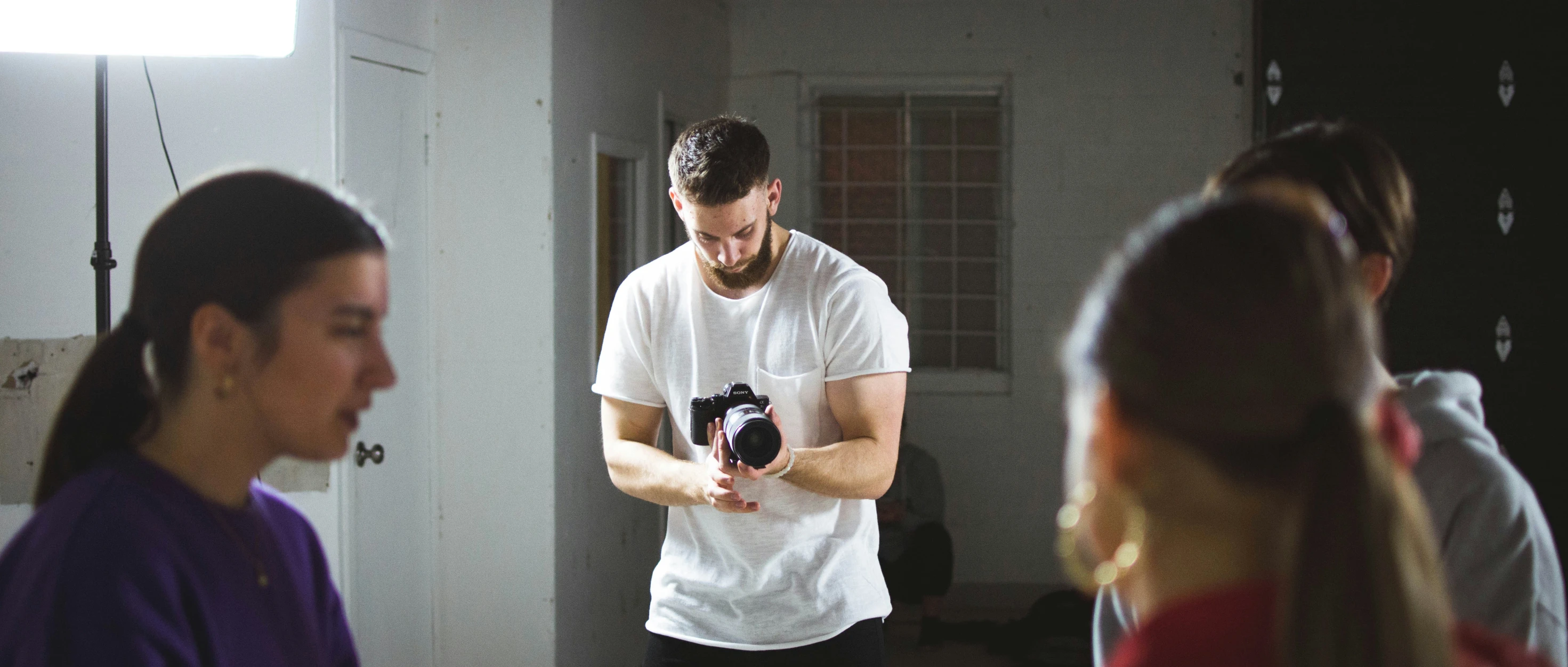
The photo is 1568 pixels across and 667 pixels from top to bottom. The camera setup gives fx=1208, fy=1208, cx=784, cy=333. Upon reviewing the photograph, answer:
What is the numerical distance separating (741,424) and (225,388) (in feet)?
2.64

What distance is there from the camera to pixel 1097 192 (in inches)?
202

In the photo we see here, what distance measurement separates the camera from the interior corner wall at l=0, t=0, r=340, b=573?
102 inches

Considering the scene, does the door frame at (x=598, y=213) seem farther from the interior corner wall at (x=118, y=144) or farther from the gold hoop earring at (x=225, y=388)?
the gold hoop earring at (x=225, y=388)

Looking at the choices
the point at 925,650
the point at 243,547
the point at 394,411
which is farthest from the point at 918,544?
the point at 243,547

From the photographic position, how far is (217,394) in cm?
98

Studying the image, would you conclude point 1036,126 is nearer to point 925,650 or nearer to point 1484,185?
point 1484,185

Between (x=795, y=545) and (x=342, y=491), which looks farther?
(x=342, y=491)

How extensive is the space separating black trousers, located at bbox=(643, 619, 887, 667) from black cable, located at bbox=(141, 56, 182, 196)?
157 centimetres

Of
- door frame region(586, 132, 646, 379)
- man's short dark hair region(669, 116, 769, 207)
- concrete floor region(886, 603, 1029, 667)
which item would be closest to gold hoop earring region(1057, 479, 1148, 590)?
man's short dark hair region(669, 116, 769, 207)

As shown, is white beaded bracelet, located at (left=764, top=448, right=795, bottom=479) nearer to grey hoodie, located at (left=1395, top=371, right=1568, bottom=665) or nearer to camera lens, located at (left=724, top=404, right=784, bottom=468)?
camera lens, located at (left=724, top=404, right=784, bottom=468)

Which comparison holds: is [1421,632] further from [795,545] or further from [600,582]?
[600,582]

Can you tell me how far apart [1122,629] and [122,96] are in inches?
95.4

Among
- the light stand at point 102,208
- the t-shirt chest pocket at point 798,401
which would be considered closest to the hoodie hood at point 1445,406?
the t-shirt chest pocket at point 798,401

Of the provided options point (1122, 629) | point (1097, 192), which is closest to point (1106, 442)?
point (1122, 629)
